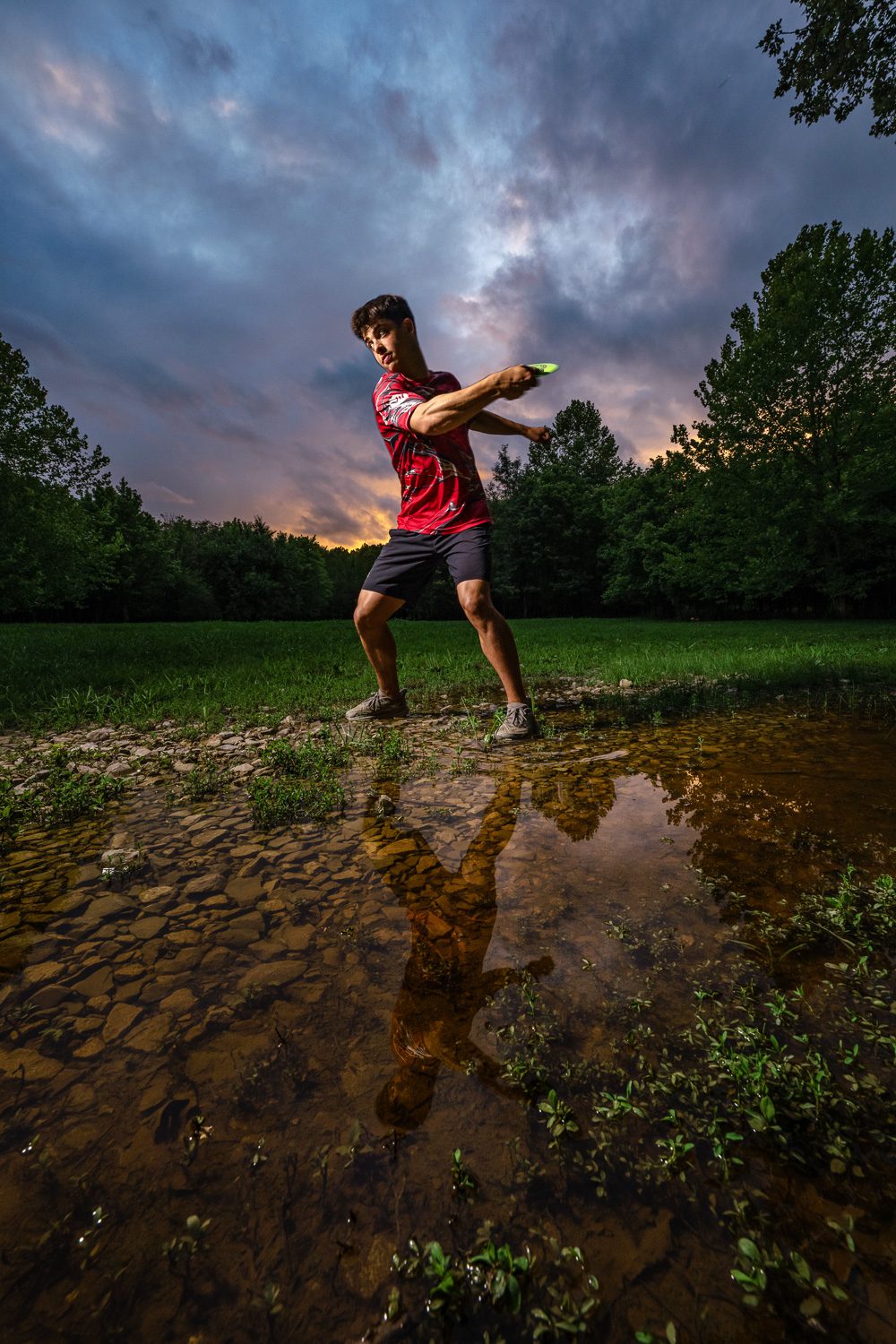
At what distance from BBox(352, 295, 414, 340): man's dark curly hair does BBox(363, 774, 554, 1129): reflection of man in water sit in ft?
10.7

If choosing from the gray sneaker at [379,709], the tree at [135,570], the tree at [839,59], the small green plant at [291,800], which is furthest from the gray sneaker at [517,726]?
the tree at [135,570]

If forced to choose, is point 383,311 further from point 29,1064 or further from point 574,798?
point 29,1064

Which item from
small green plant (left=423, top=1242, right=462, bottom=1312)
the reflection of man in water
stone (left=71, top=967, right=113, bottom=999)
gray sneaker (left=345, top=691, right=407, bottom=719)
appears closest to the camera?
small green plant (left=423, top=1242, right=462, bottom=1312)

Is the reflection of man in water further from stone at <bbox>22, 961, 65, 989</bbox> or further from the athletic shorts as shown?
the athletic shorts

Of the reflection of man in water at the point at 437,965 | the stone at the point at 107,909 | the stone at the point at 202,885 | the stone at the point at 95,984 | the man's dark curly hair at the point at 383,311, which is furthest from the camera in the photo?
the man's dark curly hair at the point at 383,311

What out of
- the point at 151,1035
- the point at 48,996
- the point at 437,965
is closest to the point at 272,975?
the point at 151,1035

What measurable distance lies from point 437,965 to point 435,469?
10.6 ft

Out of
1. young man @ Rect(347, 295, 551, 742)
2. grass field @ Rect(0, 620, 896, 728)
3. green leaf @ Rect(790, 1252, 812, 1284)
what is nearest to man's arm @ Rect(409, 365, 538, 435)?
young man @ Rect(347, 295, 551, 742)

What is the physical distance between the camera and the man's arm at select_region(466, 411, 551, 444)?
13.1 feet

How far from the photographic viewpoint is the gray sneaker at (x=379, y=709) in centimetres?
448

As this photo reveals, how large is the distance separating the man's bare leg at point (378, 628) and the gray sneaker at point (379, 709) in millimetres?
122

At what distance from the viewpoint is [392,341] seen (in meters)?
3.56

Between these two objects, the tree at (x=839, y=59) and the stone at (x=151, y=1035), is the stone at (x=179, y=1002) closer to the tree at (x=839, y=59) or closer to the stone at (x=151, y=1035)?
the stone at (x=151, y=1035)

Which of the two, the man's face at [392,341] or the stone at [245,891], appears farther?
the man's face at [392,341]
